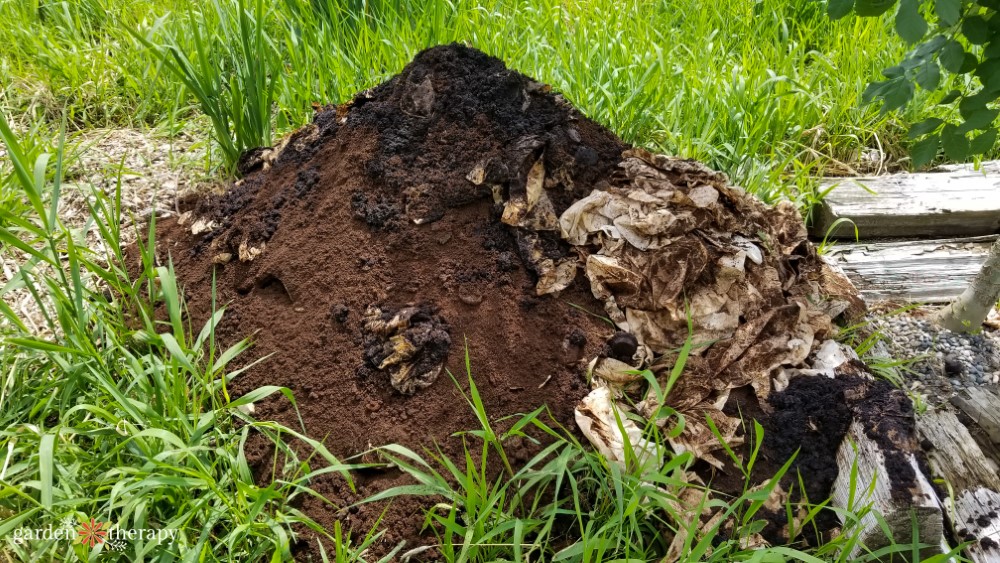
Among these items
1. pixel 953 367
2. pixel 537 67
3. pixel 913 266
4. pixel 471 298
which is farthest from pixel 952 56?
pixel 537 67

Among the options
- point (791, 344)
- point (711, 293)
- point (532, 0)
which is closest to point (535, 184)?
point (711, 293)

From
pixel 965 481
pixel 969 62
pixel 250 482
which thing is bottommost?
pixel 965 481

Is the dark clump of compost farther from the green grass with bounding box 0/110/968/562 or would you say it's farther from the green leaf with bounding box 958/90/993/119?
the green leaf with bounding box 958/90/993/119

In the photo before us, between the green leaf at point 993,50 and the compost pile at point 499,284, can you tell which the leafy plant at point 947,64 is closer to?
the green leaf at point 993,50

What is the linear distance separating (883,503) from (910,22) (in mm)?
1154

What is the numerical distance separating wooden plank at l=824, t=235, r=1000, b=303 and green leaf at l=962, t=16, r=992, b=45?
3.85ft

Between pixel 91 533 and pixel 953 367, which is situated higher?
pixel 91 533

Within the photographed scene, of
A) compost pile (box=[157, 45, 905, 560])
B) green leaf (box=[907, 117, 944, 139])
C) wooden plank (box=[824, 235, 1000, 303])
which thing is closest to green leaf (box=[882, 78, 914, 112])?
green leaf (box=[907, 117, 944, 139])

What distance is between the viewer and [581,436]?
72.8 inches

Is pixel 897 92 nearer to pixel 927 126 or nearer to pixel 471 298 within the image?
pixel 927 126

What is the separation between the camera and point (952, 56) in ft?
5.49

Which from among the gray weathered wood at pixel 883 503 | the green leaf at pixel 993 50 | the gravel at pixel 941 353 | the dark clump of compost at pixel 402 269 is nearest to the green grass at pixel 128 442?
the dark clump of compost at pixel 402 269

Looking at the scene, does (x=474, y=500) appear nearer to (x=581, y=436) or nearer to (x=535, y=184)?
(x=581, y=436)

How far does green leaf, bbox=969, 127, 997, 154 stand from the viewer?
187 centimetres
